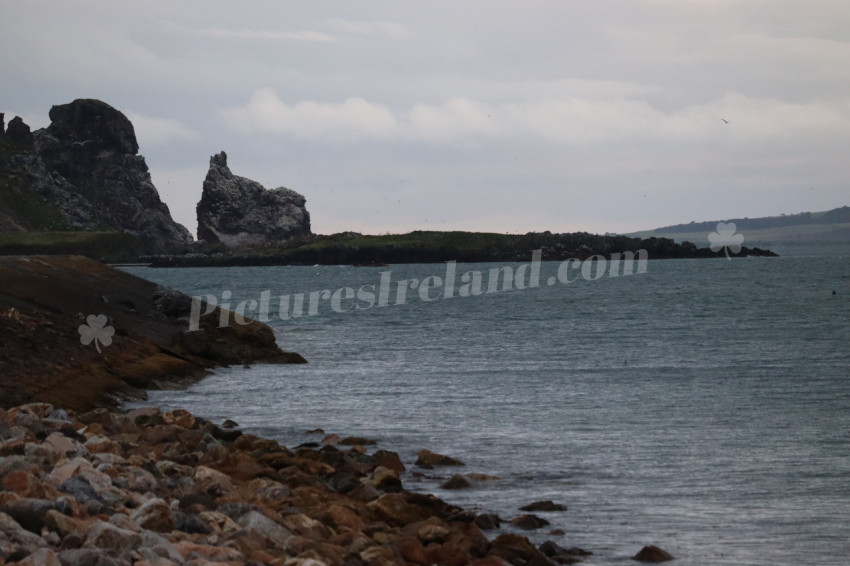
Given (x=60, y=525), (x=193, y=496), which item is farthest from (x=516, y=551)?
(x=60, y=525)

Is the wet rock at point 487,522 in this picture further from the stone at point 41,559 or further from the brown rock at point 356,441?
the brown rock at point 356,441

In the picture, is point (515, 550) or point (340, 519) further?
point (340, 519)

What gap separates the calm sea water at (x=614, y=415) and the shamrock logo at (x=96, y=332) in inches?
128

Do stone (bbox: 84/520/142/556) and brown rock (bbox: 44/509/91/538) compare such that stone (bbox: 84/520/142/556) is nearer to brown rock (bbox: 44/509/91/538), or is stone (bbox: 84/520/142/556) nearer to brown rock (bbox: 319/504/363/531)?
brown rock (bbox: 44/509/91/538)

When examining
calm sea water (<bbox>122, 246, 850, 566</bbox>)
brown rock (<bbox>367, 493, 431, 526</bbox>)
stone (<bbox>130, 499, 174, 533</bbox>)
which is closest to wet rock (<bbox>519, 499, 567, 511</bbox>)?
calm sea water (<bbox>122, 246, 850, 566</bbox>)

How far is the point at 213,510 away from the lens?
15.5 meters

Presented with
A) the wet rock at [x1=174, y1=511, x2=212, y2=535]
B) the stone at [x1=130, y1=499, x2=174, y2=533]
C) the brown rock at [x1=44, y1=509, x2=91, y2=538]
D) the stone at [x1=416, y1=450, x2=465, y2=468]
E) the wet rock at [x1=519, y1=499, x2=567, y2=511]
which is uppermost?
the brown rock at [x1=44, y1=509, x2=91, y2=538]

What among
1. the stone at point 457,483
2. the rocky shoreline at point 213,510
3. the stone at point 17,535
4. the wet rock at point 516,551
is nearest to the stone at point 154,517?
the rocky shoreline at point 213,510

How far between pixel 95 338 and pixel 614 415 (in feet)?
58.1

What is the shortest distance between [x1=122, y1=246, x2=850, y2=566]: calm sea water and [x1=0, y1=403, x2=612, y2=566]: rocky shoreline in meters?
1.64

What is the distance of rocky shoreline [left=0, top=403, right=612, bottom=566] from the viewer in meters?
12.6

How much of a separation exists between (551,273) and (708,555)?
6576 inches

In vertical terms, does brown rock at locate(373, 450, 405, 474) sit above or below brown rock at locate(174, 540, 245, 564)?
below

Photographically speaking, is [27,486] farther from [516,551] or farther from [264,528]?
[516,551]
